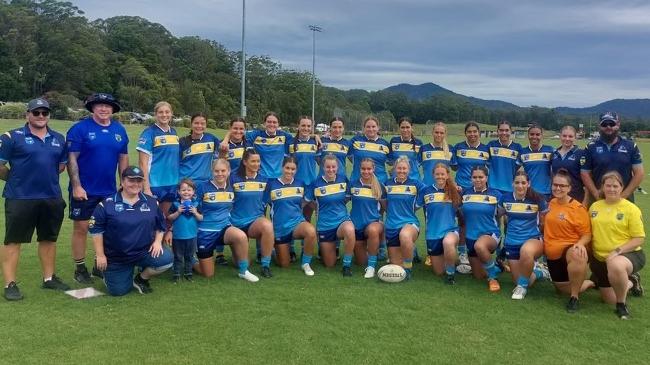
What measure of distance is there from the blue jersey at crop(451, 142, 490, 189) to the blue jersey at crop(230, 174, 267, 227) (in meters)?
2.80

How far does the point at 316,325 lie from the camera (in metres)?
4.81

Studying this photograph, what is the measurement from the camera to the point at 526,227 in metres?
6.07

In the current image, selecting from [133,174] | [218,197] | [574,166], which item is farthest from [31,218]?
[574,166]

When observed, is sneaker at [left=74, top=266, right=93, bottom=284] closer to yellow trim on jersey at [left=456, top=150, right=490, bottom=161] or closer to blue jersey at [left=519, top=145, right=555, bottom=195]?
yellow trim on jersey at [left=456, top=150, right=490, bottom=161]

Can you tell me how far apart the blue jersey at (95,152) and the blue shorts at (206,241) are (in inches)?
45.0

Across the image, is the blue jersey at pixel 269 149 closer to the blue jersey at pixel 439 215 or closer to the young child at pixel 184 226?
the young child at pixel 184 226

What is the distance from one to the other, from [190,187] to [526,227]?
12.8 feet

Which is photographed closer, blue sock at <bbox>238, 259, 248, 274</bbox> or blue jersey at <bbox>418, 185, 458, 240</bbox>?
blue sock at <bbox>238, 259, 248, 274</bbox>

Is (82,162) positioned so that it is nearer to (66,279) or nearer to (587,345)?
(66,279)

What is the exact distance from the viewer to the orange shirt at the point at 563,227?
220 inches

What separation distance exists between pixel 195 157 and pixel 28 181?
1948 mm

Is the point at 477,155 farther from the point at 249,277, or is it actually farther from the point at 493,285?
the point at 249,277

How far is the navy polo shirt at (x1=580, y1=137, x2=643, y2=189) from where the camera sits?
20.0 feet

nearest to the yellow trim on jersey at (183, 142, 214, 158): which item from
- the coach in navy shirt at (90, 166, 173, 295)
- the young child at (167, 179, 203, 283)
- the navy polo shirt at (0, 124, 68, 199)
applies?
the young child at (167, 179, 203, 283)
